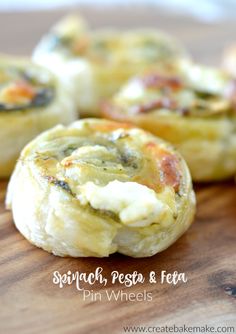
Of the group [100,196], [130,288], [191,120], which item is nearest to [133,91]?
[191,120]

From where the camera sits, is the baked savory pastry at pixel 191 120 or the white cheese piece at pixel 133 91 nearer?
the baked savory pastry at pixel 191 120

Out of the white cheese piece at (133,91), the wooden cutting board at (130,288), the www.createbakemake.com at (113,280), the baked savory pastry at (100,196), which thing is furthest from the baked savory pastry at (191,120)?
the www.createbakemake.com at (113,280)

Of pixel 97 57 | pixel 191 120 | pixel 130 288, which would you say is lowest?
pixel 130 288

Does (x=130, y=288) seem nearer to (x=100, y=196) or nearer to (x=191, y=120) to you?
(x=100, y=196)

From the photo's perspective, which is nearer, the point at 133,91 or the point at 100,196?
the point at 100,196

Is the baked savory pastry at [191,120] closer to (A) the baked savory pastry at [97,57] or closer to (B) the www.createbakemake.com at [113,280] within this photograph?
(A) the baked savory pastry at [97,57]

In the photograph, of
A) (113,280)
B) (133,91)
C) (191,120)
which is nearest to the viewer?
(113,280)
